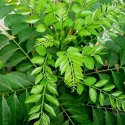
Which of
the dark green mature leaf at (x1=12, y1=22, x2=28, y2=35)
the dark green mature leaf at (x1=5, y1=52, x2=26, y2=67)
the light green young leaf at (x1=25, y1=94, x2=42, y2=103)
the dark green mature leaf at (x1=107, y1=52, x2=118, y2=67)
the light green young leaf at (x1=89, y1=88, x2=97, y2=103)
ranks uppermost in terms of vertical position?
the dark green mature leaf at (x1=12, y1=22, x2=28, y2=35)

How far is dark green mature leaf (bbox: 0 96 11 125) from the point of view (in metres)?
0.72

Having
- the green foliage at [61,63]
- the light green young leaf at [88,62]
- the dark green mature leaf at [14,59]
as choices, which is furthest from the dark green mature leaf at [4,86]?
the light green young leaf at [88,62]

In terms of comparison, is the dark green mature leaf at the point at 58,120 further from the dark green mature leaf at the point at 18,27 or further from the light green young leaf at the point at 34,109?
the dark green mature leaf at the point at 18,27

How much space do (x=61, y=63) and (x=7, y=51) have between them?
271 millimetres

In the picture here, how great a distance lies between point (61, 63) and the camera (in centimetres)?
63

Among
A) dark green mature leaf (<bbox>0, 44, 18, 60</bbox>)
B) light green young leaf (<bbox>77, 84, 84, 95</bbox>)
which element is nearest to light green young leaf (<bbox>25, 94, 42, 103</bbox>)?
light green young leaf (<bbox>77, 84, 84, 95</bbox>)

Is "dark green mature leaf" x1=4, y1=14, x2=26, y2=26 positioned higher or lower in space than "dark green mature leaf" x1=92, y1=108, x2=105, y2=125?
higher

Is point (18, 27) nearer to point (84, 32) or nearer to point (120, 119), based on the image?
point (84, 32)

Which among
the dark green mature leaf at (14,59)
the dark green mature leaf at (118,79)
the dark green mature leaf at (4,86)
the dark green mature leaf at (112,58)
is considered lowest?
the dark green mature leaf at (118,79)

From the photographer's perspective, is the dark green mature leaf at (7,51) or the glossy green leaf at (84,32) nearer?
the glossy green leaf at (84,32)

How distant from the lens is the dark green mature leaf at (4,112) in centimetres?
72

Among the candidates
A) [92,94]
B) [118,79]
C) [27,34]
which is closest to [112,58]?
[118,79]

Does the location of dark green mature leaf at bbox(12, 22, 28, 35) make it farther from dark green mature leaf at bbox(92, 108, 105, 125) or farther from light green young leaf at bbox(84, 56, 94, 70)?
dark green mature leaf at bbox(92, 108, 105, 125)

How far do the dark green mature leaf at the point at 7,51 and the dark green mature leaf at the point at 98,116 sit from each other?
0.33m
